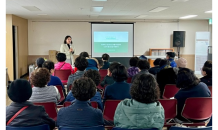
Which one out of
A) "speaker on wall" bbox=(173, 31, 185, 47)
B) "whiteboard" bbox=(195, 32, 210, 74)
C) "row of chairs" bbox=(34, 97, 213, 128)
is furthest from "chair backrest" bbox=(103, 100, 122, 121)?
"whiteboard" bbox=(195, 32, 210, 74)

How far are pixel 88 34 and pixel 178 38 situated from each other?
15.2 feet

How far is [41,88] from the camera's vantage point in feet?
9.45

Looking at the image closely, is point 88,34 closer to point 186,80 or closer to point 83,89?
point 186,80

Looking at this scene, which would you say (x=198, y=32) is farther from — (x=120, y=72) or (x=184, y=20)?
(x=120, y=72)

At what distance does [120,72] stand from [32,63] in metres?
9.22

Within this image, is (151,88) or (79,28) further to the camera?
(79,28)

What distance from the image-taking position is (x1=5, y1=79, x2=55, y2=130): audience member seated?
76.0 inches

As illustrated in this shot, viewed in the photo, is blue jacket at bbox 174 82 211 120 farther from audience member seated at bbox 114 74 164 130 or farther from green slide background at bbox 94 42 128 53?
green slide background at bbox 94 42 128 53

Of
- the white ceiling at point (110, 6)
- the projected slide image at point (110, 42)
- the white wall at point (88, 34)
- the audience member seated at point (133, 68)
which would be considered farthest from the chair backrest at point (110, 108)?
the white wall at point (88, 34)

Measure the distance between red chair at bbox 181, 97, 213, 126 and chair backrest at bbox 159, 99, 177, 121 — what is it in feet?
0.44

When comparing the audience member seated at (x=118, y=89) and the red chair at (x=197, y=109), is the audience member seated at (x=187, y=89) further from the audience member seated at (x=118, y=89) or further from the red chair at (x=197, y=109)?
the audience member seated at (x=118, y=89)

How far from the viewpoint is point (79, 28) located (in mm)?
11484
